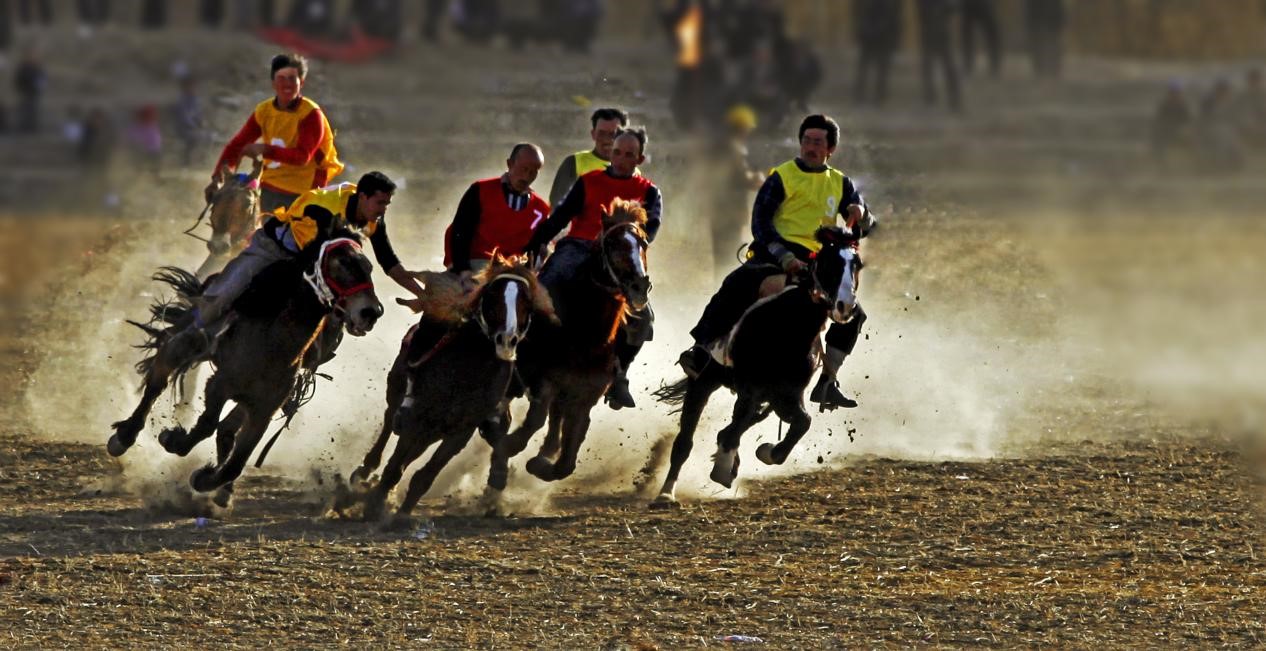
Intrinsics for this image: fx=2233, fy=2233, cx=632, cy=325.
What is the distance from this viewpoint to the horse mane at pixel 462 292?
1113 cm

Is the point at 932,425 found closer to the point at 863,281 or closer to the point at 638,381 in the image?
the point at 638,381

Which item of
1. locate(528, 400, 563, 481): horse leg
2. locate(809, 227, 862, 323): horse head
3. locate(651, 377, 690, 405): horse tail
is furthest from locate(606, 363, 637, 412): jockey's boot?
locate(809, 227, 862, 323): horse head

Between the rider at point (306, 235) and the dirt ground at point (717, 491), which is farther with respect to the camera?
the rider at point (306, 235)

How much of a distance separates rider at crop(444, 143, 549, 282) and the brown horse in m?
1.96

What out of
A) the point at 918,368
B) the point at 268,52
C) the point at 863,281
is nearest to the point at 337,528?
the point at 918,368

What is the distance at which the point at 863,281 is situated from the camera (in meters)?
19.7

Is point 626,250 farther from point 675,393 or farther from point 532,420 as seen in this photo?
point 675,393

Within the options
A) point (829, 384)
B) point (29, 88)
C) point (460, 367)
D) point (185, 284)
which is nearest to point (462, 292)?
point (460, 367)

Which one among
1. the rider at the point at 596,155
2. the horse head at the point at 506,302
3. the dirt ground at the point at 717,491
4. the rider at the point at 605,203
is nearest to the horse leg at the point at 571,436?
the dirt ground at the point at 717,491

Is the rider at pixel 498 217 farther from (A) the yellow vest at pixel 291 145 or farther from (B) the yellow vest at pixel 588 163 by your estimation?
(A) the yellow vest at pixel 291 145

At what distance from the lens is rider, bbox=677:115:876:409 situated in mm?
12539

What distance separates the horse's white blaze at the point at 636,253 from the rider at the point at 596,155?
5.36 feet

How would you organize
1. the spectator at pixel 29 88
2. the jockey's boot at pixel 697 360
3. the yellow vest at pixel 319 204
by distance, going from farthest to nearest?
1. the spectator at pixel 29 88
2. the jockey's boot at pixel 697 360
3. the yellow vest at pixel 319 204

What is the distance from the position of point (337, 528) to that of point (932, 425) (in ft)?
19.0
